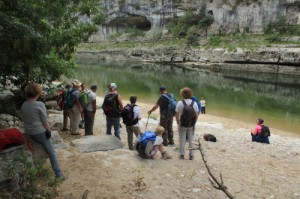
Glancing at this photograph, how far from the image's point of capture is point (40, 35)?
18.1ft

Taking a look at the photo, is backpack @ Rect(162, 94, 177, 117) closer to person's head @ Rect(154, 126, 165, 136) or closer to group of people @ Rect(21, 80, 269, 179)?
group of people @ Rect(21, 80, 269, 179)

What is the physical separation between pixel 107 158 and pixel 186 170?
1770 mm

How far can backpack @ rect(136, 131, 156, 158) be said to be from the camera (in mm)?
6793

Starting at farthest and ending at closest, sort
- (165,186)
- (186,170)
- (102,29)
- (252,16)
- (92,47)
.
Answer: (102,29), (92,47), (252,16), (186,170), (165,186)

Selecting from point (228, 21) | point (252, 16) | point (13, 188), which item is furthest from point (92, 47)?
point (13, 188)

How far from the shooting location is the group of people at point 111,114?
504 cm

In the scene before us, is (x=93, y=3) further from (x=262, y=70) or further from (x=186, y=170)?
(x=262, y=70)

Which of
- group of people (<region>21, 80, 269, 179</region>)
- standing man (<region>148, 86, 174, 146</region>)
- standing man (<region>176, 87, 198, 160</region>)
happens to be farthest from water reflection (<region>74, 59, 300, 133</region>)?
standing man (<region>176, 87, 198, 160</region>)

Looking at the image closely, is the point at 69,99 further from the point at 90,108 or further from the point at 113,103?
the point at 113,103

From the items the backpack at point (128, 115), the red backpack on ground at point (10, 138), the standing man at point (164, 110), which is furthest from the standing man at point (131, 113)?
the red backpack on ground at point (10, 138)

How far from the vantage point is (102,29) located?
86.7m

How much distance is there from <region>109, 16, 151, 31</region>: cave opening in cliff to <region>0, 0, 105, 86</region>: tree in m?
74.3

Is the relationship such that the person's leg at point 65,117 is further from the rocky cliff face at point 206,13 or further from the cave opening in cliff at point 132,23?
the cave opening in cliff at point 132,23

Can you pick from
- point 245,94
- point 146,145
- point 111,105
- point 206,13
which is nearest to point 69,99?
point 111,105
